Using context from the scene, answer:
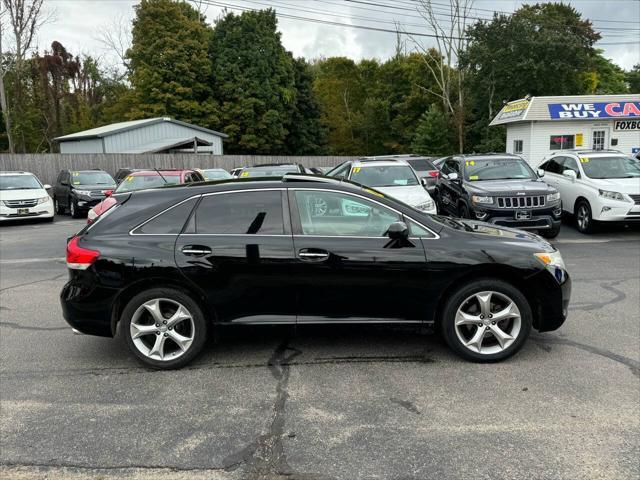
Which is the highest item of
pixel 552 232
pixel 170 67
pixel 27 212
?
pixel 170 67

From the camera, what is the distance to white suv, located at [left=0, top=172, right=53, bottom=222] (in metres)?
15.1

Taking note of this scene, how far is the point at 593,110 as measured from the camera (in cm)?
2398

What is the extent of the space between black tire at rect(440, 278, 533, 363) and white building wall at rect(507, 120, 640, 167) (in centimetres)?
2164

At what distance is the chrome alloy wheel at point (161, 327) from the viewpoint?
14.4 ft

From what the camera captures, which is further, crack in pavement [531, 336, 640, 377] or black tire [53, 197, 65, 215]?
black tire [53, 197, 65, 215]

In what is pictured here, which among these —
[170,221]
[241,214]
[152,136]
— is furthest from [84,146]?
[241,214]

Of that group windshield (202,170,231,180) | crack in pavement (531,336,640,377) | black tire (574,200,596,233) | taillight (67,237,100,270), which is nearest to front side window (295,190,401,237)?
taillight (67,237,100,270)

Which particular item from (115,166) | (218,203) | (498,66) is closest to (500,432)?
(218,203)

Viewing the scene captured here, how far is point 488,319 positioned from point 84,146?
32.7m

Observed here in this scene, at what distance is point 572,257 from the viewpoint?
30.3ft

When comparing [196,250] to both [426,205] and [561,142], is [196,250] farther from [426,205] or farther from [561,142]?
[561,142]

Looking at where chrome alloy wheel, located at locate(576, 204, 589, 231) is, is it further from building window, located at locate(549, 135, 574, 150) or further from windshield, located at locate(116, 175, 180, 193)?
building window, located at locate(549, 135, 574, 150)

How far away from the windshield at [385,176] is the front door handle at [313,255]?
23.6 ft

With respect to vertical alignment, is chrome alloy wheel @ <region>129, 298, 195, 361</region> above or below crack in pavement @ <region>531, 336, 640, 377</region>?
above
